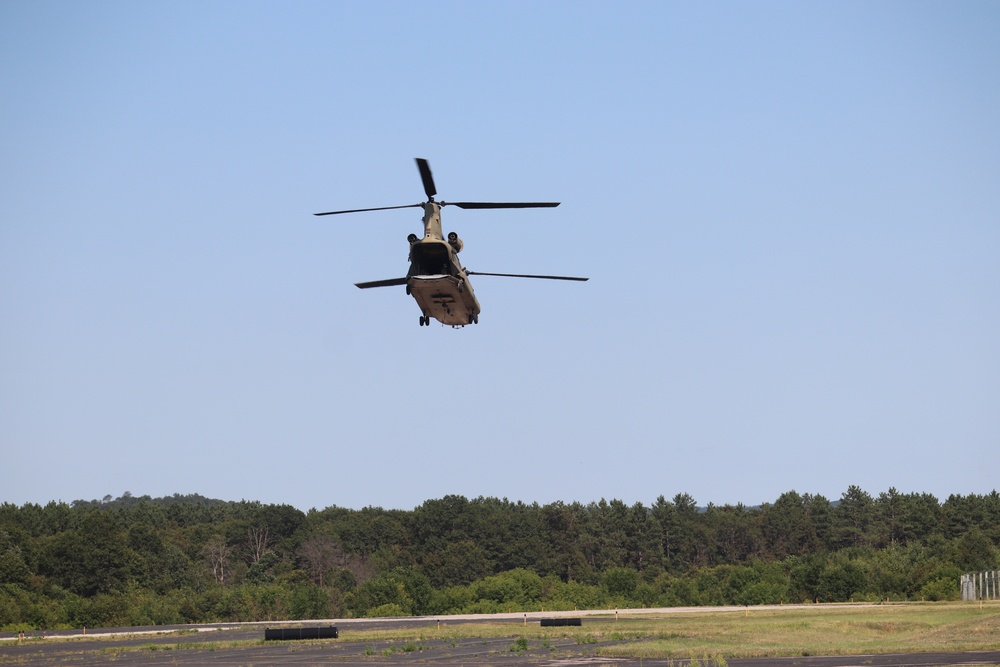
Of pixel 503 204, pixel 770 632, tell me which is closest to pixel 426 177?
pixel 503 204

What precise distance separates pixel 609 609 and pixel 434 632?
3256 cm

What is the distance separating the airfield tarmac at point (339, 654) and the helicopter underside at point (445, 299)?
13305 millimetres

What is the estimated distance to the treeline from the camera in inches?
3755

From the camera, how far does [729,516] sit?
166 m

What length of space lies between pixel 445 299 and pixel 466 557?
97.4 m

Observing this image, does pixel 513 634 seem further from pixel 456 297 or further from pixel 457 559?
pixel 457 559

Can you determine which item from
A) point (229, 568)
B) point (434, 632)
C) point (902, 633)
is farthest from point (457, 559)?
point (902, 633)

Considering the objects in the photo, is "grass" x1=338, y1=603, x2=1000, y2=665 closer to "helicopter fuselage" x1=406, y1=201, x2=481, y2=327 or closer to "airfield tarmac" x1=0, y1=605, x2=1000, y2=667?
"airfield tarmac" x1=0, y1=605, x2=1000, y2=667

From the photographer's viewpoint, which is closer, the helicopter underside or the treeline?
the helicopter underside

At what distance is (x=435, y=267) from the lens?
4134 centimetres

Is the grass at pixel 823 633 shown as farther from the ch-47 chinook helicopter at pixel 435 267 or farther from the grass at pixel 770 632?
the ch-47 chinook helicopter at pixel 435 267

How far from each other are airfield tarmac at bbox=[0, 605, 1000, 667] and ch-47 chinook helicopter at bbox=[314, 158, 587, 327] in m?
14.2

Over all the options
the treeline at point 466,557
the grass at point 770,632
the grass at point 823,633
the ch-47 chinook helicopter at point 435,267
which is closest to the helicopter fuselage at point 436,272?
the ch-47 chinook helicopter at point 435,267

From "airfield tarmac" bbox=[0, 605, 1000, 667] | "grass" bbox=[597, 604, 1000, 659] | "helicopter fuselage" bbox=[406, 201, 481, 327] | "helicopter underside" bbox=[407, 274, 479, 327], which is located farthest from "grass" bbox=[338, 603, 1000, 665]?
"helicopter fuselage" bbox=[406, 201, 481, 327]
